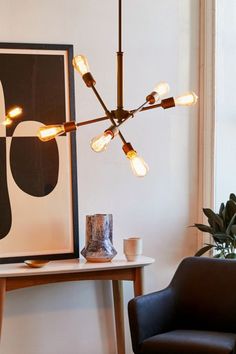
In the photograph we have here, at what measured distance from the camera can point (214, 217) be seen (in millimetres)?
3418

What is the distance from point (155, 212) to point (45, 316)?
1.03m

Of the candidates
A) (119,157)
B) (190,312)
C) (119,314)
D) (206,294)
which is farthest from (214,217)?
(119,314)

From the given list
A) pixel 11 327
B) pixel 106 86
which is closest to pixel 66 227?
pixel 11 327

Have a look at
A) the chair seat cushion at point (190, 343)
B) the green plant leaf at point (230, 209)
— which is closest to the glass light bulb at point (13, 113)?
the green plant leaf at point (230, 209)

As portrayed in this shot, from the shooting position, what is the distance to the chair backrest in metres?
3.04

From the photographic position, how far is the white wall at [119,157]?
11.4 feet

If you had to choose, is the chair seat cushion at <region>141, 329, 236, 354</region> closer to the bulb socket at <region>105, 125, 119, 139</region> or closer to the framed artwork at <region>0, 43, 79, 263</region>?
the framed artwork at <region>0, 43, 79, 263</region>

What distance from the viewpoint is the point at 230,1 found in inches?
150

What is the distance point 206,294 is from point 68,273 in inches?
32.7

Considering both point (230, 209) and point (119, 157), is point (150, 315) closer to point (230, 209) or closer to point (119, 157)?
point (230, 209)

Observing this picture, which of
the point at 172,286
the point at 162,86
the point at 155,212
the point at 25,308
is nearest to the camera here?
the point at 162,86

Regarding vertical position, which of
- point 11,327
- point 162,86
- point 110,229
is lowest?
point 11,327

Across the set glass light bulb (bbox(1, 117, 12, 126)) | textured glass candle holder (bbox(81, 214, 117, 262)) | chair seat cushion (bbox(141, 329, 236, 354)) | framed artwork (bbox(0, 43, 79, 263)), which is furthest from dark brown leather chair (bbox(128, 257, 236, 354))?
glass light bulb (bbox(1, 117, 12, 126))

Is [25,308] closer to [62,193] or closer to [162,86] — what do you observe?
[62,193]
